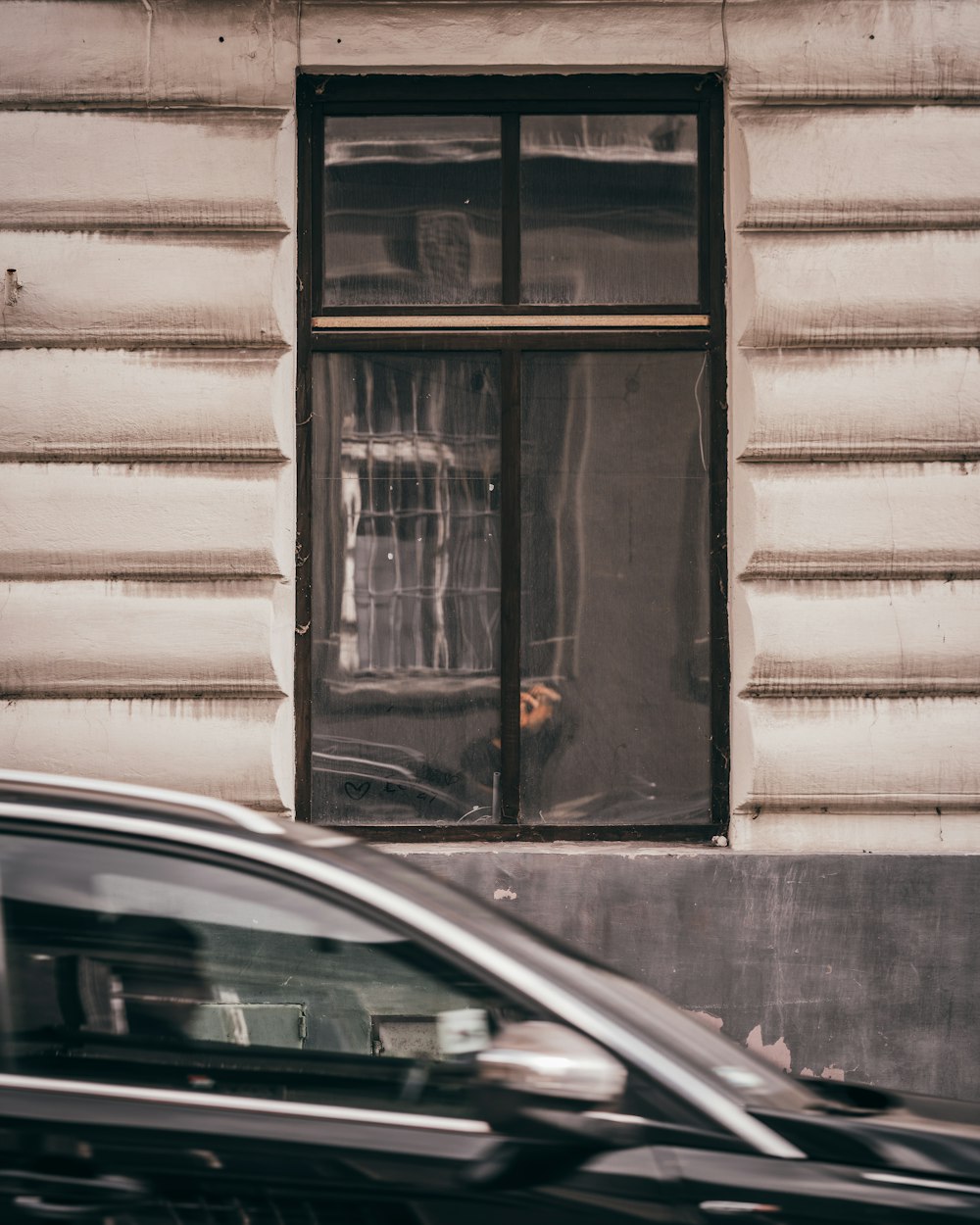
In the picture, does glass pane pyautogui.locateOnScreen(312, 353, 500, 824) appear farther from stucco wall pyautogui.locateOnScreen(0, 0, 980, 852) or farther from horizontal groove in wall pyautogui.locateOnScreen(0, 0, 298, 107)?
horizontal groove in wall pyautogui.locateOnScreen(0, 0, 298, 107)

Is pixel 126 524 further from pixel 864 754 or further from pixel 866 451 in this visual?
pixel 864 754

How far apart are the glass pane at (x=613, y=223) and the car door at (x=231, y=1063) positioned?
4691 mm

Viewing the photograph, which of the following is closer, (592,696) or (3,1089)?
(3,1089)

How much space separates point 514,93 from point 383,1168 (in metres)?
5.51

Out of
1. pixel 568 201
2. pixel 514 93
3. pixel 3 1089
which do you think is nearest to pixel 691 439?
pixel 568 201

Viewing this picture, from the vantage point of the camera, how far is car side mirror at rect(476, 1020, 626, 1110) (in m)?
2.30

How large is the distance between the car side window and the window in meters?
4.01

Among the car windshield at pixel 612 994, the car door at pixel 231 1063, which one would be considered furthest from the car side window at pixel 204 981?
Result: the car windshield at pixel 612 994

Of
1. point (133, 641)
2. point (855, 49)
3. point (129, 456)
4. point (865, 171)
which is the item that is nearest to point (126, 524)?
point (129, 456)

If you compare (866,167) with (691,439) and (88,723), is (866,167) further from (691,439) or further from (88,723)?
(88,723)

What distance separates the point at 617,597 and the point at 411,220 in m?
2.11

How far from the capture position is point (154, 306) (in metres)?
6.29

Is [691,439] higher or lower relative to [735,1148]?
higher

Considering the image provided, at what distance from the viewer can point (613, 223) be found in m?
6.60
